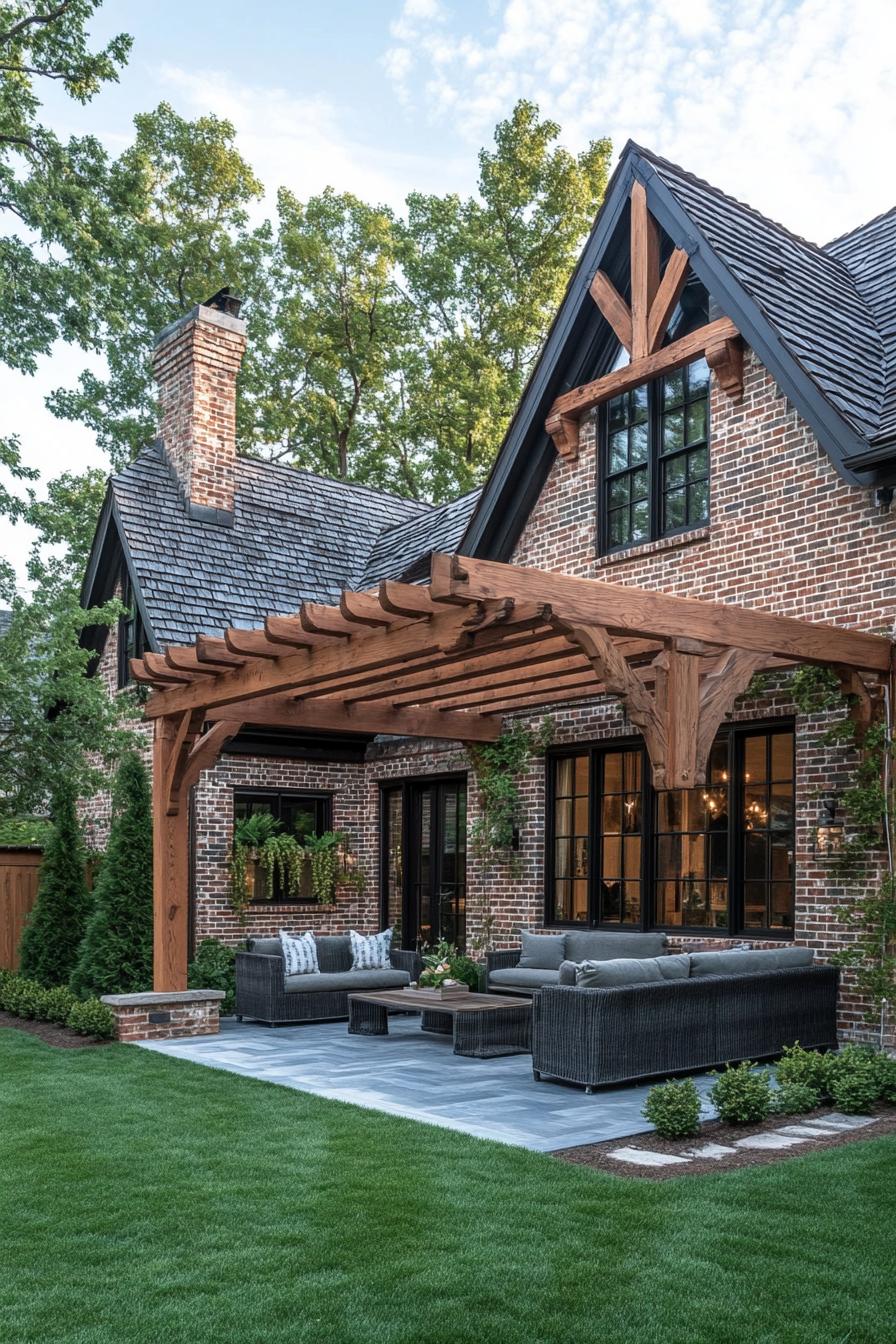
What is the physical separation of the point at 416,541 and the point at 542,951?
7159 mm

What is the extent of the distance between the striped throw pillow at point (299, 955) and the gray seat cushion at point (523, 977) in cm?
186

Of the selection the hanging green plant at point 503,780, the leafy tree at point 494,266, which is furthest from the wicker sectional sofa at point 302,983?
the leafy tree at point 494,266

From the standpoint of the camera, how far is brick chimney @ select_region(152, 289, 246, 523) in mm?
15875

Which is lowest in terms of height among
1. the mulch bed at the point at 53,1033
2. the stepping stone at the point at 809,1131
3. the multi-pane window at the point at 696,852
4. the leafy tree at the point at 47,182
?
the mulch bed at the point at 53,1033

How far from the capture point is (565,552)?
12.3 metres

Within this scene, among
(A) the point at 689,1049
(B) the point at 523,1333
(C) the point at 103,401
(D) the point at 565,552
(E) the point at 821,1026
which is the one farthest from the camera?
(C) the point at 103,401

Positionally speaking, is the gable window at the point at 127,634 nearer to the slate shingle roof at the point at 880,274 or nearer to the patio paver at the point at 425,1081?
the patio paver at the point at 425,1081

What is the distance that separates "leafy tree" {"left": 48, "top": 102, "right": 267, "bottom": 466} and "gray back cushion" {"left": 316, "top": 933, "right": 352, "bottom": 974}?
1466cm

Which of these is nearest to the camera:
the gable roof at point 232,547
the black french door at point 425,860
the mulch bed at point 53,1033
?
the mulch bed at point 53,1033

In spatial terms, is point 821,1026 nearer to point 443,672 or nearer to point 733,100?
point 443,672

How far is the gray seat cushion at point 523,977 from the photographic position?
1086 cm

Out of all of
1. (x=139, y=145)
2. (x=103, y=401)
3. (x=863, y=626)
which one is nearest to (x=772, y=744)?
(x=863, y=626)

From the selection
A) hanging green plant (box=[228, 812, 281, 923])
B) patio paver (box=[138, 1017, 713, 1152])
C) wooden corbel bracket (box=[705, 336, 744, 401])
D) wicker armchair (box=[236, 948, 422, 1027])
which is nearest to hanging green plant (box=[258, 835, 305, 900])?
hanging green plant (box=[228, 812, 281, 923])

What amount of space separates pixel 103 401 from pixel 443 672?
17.3m
